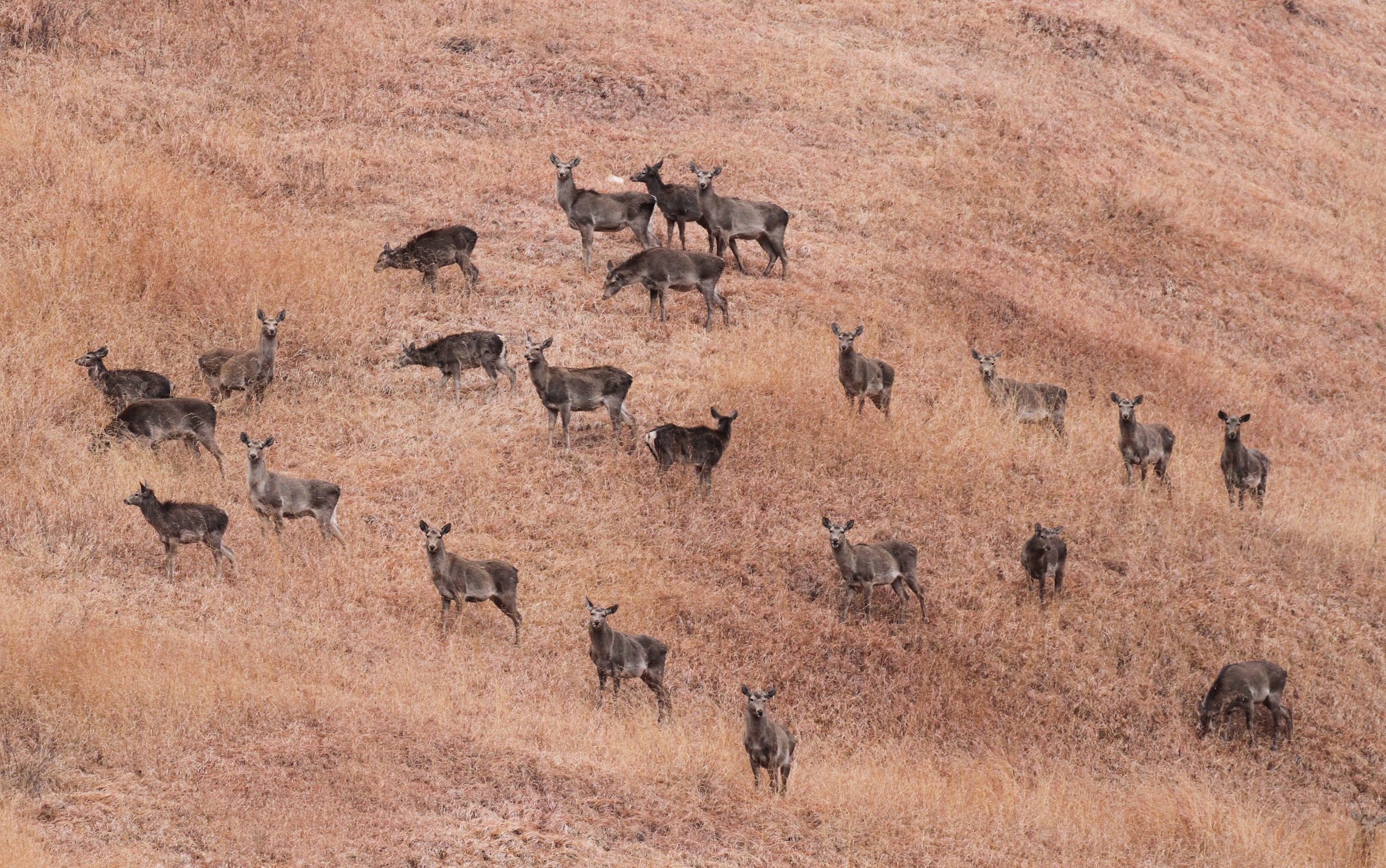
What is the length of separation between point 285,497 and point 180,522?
145 cm

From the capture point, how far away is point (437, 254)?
24281 mm

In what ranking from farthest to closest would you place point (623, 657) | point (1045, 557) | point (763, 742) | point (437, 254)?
point (437, 254)
point (1045, 557)
point (623, 657)
point (763, 742)

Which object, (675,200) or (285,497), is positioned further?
(675,200)

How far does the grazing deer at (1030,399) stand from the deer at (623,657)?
29.9ft

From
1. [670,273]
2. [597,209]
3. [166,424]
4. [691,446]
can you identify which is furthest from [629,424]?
[597,209]

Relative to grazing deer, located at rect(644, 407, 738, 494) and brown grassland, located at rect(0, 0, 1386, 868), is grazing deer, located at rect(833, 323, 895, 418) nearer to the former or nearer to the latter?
brown grassland, located at rect(0, 0, 1386, 868)

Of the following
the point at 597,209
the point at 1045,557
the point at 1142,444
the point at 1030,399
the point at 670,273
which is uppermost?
the point at 597,209

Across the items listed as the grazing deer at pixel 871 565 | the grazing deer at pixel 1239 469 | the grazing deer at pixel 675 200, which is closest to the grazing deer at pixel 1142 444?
the grazing deer at pixel 1239 469

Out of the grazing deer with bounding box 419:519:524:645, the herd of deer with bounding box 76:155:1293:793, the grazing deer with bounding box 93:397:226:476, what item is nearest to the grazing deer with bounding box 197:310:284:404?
the herd of deer with bounding box 76:155:1293:793

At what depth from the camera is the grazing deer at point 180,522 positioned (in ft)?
53.3

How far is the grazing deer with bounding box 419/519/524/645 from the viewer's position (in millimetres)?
16203

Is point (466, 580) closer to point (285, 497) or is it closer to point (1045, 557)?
point (285, 497)

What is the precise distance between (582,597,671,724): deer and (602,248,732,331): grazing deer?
9148mm

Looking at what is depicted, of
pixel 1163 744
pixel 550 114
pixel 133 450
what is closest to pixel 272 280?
pixel 133 450
